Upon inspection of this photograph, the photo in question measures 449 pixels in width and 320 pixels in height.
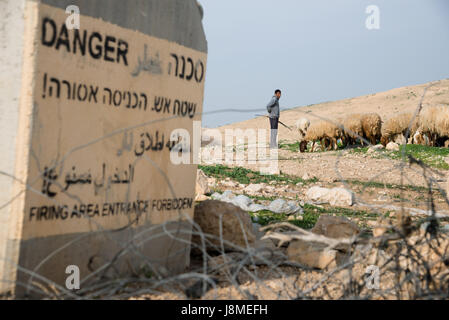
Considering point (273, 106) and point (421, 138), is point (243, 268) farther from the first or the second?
point (421, 138)

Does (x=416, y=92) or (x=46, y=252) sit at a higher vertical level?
(x=416, y=92)

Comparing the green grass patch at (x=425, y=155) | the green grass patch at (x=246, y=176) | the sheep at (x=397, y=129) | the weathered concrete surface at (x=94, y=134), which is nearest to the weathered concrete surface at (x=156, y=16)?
the weathered concrete surface at (x=94, y=134)

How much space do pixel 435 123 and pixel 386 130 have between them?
2770mm

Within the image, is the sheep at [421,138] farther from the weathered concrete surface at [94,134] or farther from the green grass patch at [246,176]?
the weathered concrete surface at [94,134]

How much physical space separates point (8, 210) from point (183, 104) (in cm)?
180

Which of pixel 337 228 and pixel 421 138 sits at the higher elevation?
pixel 421 138

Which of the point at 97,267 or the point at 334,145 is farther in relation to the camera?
the point at 334,145

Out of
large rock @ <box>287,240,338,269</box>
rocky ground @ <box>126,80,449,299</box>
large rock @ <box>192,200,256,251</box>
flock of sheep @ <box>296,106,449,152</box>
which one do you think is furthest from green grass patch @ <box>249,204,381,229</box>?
flock of sheep @ <box>296,106,449,152</box>

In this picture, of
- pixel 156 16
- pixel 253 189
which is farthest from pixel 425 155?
pixel 156 16

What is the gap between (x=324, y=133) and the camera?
75.4ft

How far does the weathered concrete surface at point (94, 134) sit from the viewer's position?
3.64 meters
